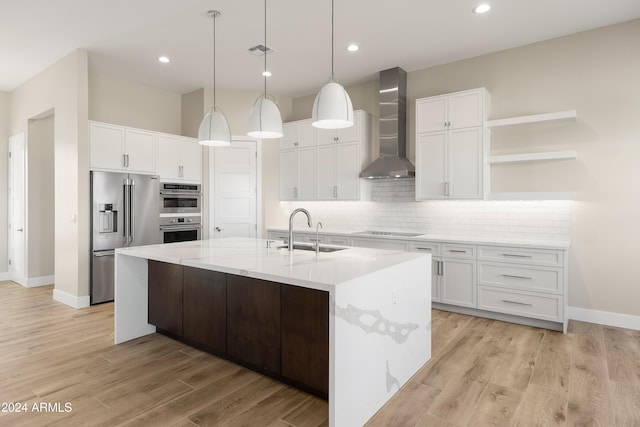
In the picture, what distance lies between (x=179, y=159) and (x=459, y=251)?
4093 mm

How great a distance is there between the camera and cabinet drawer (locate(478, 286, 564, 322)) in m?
3.66

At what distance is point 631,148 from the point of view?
3740 millimetres

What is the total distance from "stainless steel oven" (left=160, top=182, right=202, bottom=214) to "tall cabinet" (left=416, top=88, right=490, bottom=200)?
331cm

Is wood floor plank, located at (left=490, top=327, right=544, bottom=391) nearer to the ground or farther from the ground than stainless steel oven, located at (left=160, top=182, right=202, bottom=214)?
nearer to the ground

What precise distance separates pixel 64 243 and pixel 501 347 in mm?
5098

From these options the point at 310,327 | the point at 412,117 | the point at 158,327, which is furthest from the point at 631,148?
the point at 158,327

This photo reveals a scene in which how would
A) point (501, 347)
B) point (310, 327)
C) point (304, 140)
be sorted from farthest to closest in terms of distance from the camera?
point (304, 140), point (501, 347), point (310, 327)

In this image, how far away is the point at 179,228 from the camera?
556 centimetres

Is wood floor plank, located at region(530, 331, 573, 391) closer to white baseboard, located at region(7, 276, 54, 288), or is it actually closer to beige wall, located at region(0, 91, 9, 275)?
white baseboard, located at region(7, 276, 54, 288)

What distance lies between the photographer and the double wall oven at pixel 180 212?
5379mm

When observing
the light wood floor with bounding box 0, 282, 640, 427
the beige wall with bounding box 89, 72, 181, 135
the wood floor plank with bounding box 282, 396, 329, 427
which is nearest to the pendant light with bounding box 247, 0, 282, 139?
the light wood floor with bounding box 0, 282, 640, 427

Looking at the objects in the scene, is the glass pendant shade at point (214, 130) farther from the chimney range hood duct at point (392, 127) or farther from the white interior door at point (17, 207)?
the white interior door at point (17, 207)

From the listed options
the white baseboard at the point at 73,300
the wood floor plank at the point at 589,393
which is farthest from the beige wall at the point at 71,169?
the wood floor plank at the point at 589,393

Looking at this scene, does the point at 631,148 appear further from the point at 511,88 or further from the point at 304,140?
the point at 304,140
